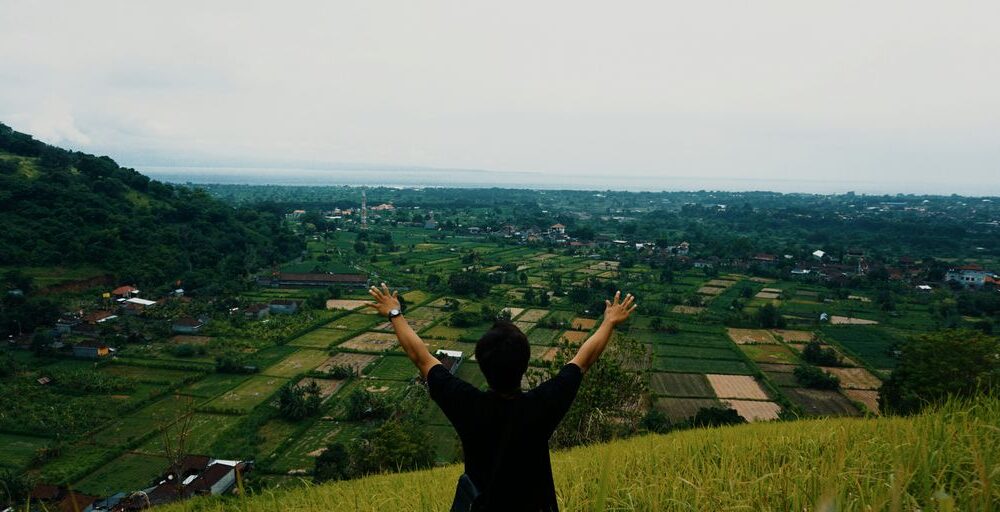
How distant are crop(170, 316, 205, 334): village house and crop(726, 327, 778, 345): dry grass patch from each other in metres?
32.8

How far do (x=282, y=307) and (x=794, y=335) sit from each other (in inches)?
1346

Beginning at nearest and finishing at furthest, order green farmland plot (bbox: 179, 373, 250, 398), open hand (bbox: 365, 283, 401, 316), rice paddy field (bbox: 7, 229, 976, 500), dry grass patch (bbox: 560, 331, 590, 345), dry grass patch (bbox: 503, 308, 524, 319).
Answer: open hand (bbox: 365, 283, 401, 316) → rice paddy field (bbox: 7, 229, 976, 500) → green farmland plot (bbox: 179, 373, 250, 398) → dry grass patch (bbox: 560, 331, 590, 345) → dry grass patch (bbox: 503, 308, 524, 319)

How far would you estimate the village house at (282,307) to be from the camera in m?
35.2

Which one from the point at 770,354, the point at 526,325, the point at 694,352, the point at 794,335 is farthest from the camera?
the point at 526,325

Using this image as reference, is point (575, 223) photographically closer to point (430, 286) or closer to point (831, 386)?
point (430, 286)

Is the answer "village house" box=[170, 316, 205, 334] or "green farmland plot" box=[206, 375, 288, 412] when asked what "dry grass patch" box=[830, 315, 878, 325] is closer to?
"green farmland plot" box=[206, 375, 288, 412]

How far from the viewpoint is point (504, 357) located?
1.87m

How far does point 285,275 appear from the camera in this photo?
149 ft

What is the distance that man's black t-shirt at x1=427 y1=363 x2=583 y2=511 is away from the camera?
6.05 feet

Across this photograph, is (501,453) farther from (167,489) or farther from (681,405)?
(681,405)

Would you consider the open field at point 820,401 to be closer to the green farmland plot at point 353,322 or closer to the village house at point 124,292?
the green farmland plot at point 353,322

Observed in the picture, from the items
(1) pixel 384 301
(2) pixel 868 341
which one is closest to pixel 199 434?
(1) pixel 384 301

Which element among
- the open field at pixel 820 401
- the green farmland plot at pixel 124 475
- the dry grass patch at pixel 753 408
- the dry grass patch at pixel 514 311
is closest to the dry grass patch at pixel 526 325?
the dry grass patch at pixel 514 311

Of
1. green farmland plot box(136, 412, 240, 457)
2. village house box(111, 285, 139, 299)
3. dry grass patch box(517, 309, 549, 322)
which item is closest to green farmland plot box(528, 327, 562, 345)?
dry grass patch box(517, 309, 549, 322)
